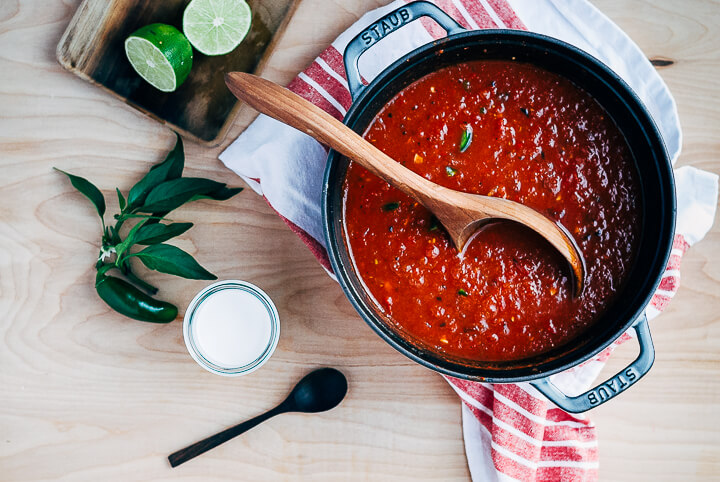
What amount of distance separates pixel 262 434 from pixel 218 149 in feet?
2.52

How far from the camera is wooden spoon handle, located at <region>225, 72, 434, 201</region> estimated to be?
98cm

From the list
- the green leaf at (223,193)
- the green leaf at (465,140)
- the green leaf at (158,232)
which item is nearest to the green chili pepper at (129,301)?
the green leaf at (158,232)

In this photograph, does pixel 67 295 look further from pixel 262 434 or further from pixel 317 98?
pixel 317 98

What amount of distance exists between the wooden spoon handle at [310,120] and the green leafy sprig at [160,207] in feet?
1.33

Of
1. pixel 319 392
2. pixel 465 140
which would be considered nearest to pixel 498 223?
pixel 465 140

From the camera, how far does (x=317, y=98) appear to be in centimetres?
136

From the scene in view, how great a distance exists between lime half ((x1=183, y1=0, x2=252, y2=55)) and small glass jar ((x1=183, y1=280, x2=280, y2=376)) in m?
0.60

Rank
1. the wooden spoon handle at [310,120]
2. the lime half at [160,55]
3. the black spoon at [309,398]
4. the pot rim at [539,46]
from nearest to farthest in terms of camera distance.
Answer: the wooden spoon handle at [310,120]
the pot rim at [539,46]
the lime half at [160,55]
the black spoon at [309,398]

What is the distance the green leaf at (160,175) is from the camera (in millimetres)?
1342

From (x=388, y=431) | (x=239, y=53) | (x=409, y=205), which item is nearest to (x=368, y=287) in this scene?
(x=409, y=205)

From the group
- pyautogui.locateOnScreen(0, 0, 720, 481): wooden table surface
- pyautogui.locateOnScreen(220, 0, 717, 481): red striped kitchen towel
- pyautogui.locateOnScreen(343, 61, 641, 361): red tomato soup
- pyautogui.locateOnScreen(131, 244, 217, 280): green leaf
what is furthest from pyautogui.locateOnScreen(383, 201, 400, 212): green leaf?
pyautogui.locateOnScreen(131, 244, 217, 280): green leaf

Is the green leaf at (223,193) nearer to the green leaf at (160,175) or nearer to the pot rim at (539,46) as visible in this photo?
the green leaf at (160,175)

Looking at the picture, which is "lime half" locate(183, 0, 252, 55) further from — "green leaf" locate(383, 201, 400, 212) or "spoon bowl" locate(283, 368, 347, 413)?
"spoon bowl" locate(283, 368, 347, 413)

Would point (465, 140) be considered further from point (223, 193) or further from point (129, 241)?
point (129, 241)
